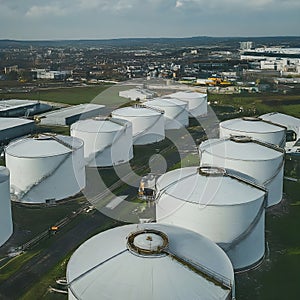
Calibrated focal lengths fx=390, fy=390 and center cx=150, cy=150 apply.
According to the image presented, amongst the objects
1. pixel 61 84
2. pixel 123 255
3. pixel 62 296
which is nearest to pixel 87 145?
pixel 62 296

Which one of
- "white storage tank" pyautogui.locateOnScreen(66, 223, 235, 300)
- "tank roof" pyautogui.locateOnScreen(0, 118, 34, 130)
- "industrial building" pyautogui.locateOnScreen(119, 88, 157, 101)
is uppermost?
"white storage tank" pyautogui.locateOnScreen(66, 223, 235, 300)

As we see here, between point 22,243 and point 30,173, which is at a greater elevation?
point 30,173

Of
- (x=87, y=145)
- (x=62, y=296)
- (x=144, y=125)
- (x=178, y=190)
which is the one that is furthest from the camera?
(x=144, y=125)

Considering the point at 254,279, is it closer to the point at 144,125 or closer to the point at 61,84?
the point at 144,125

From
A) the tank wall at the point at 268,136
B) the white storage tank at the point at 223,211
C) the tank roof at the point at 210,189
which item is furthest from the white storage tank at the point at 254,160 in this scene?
the tank wall at the point at 268,136

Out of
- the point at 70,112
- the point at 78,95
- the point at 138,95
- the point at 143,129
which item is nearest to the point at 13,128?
the point at 70,112

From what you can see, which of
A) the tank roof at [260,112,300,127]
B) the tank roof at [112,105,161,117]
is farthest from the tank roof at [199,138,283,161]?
the tank roof at [112,105,161,117]

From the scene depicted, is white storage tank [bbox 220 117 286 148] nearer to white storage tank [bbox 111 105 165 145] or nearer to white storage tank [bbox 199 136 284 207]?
white storage tank [bbox 199 136 284 207]

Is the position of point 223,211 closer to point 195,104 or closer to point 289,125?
point 289,125
